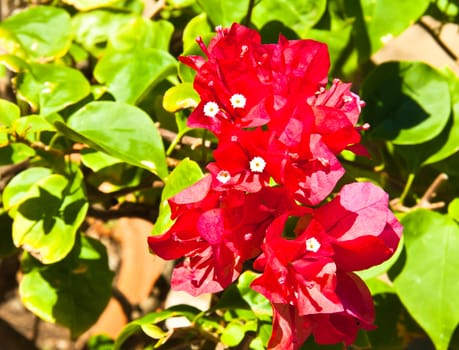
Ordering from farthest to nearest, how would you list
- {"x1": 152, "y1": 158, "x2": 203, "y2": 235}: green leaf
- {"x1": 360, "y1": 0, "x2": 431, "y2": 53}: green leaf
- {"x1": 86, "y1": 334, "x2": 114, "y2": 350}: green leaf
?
{"x1": 86, "y1": 334, "x2": 114, "y2": 350}: green leaf < {"x1": 360, "y1": 0, "x2": 431, "y2": 53}: green leaf < {"x1": 152, "y1": 158, "x2": 203, "y2": 235}: green leaf

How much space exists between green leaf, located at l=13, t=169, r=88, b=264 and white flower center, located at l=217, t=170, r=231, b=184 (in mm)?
260

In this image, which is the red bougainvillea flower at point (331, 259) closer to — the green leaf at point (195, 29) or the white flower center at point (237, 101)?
the white flower center at point (237, 101)

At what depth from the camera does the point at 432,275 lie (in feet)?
2.55

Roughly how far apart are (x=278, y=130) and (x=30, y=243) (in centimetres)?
33

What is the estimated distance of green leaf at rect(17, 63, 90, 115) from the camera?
778 mm

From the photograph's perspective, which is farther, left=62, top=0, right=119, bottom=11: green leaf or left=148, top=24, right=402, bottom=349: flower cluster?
left=62, top=0, right=119, bottom=11: green leaf

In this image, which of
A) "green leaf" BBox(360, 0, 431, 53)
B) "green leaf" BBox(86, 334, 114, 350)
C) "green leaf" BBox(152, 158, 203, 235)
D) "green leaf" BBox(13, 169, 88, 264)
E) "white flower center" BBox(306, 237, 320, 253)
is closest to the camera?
→ "white flower center" BBox(306, 237, 320, 253)

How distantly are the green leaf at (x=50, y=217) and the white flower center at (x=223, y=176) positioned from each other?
26 cm

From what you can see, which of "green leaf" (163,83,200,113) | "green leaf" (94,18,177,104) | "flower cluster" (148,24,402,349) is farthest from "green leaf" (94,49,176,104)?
"flower cluster" (148,24,402,349)

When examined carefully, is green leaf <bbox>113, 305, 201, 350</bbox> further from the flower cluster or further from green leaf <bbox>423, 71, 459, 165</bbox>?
green leaf <bbox>423, 71, 459, 165</bbox>

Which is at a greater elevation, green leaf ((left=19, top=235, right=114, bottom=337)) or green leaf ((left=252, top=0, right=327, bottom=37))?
green leaf ((left=252, top=0, right=327, bottom=37))

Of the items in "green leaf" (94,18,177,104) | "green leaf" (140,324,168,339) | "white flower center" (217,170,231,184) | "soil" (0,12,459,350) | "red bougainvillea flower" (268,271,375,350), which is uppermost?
"white flower center" (217,170,231,184)

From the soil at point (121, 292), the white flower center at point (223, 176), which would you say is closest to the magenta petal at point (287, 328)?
the white flower center at point (223, 176)

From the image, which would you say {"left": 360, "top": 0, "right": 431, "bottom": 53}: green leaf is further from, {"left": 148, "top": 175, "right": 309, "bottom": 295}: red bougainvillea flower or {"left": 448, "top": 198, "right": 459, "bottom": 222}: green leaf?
{"left": 148, "top": 175, "right": 309, "bottom": 295}: red bougainvillea flower
